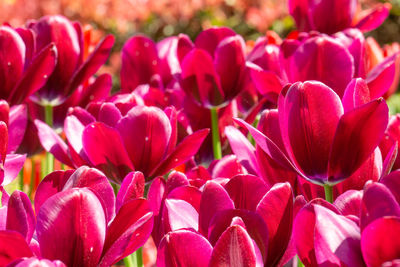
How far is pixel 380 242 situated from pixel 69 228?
252 millimetres

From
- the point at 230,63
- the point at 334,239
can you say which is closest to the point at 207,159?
the point at 230,63

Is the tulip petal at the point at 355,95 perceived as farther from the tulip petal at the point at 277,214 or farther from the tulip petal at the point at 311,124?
the tulip petal at the point at 277,214

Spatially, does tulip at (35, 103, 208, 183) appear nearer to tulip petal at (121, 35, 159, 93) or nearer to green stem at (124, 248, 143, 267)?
green stem at (124, 248, 143, 267)

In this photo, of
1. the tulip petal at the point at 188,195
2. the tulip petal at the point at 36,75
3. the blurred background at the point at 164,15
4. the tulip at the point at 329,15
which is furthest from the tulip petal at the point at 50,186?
the blurred background at the point at 164,15

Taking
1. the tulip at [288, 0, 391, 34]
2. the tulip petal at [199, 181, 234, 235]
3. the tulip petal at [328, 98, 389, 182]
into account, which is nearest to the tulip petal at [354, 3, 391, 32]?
the tulip at [288, 0, 391, 34]

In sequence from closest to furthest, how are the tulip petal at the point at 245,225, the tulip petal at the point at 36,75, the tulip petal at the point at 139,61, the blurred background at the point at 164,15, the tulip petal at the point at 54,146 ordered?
the tulip petal at the point at 245,225, the tulip petal at the point at 54,146, the tulip petal at the point at 36,75, the tulip petal at the point at 139,61, the blurred background at the point at 164,15

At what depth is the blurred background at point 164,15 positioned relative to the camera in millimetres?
6025

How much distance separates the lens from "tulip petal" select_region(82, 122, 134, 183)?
84 centimetres

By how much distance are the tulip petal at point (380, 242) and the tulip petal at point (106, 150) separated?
15.2 inches

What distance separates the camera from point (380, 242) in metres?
0.53

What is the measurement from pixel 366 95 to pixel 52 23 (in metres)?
0.60

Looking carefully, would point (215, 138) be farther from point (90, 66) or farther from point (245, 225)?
point (245, 225)

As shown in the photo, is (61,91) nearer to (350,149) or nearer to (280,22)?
(350,149)

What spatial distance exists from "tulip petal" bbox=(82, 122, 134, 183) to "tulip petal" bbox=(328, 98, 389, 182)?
26cm
